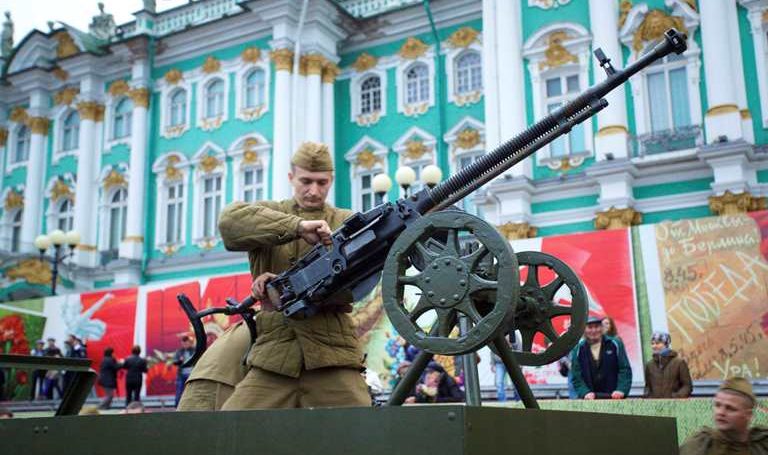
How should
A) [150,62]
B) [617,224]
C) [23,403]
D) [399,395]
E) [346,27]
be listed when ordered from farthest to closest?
[150,62], [346,27], [617,224], [23,403], [399,395]

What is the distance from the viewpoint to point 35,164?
33.4 metres

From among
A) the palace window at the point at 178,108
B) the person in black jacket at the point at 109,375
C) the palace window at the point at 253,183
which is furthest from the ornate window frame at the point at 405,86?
the person in black jacket at the point at 109,375

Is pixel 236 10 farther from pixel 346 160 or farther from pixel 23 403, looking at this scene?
pixel 23 403

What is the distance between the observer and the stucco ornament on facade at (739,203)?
20.0m

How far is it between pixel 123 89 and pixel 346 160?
9.69 m

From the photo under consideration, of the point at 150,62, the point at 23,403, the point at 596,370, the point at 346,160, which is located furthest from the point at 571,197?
the point at 150,62

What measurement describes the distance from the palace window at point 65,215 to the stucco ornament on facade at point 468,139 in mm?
15842

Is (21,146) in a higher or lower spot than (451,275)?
higher

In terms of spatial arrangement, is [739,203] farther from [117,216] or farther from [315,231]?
[117,216]

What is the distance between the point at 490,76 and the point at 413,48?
4.59 m

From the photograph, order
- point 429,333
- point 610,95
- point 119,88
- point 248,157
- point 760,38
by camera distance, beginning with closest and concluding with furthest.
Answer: point 429,333, point 760,38, point 610,95, point 248,157, point 119,88

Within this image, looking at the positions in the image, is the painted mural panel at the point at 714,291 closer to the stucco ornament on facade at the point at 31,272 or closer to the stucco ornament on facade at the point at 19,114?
the stucco ornament on facade at the point at 31,272

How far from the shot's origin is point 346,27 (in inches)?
1129

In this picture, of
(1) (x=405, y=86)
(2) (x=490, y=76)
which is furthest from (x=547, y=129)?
(1) (x=405, y=86)
